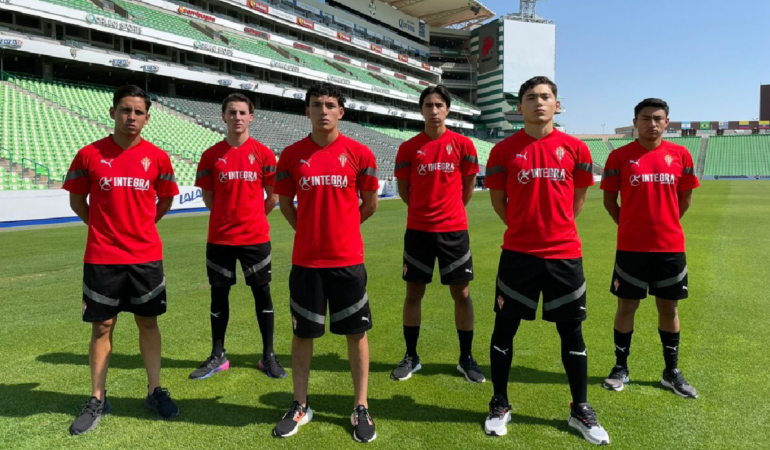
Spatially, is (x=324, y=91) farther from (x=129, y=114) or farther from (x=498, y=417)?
(x=498, y=417)

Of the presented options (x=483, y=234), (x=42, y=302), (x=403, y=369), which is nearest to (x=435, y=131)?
(x=403, y=369)

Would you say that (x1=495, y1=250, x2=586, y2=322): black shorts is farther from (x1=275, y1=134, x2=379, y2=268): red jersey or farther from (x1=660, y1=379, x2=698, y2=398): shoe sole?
(x1=660, y1=379, x2=698, y2=398): shoe sole

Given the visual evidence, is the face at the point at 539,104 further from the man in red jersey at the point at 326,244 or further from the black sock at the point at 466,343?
the black sock at the point at 466,343

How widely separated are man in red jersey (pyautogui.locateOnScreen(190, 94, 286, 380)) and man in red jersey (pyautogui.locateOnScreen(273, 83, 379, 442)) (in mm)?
1010

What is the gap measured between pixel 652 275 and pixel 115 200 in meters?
3.91

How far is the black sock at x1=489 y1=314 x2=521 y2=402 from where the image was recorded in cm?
317

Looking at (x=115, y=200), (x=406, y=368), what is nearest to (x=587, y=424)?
(x=406, y=368)

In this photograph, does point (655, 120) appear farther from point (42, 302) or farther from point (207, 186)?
point (42, 302)

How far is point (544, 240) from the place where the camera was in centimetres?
304

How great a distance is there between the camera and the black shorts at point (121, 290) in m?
3.14

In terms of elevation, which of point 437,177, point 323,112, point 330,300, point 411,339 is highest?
point 323,112

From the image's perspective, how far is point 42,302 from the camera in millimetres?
6027

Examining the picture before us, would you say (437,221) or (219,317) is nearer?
(437,221)

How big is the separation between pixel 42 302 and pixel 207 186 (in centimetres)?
366
